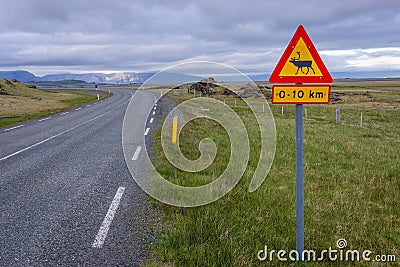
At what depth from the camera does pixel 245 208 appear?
18.1 feet

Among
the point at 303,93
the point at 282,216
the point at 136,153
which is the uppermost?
Result: the point at 303,93

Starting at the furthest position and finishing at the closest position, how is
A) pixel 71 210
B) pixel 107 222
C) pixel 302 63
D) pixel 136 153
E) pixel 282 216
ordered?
pixel 136 153 → pixel 71 210 → pixel 282 216 → pixel 107 222 → pixel 302 63

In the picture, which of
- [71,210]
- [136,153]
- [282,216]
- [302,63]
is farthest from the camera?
[136,153]

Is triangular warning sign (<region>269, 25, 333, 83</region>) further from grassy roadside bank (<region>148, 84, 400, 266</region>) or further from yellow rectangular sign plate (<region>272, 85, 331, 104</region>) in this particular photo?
grassy roadside bank (<region>148, 84, 400, 266</region>)

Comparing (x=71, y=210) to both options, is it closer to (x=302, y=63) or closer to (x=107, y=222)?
(x=107, y=222)

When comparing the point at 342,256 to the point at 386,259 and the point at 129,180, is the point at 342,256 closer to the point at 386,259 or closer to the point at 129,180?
the point at 386,259

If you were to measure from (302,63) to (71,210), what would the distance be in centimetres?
411

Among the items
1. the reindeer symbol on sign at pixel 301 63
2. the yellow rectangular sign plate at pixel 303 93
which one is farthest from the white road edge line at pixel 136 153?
the reindeer symbol on sign at pixel 301 63

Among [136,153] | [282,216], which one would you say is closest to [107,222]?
[282,216]

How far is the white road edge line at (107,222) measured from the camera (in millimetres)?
4316

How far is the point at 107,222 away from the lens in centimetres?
494

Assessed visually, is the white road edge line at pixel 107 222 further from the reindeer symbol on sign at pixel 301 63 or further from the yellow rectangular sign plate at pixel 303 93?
the reindeer symbol on sign at pixel 301 63

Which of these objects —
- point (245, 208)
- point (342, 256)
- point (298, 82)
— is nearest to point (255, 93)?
point (298, 82)

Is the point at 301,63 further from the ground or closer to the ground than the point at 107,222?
further from the ground
